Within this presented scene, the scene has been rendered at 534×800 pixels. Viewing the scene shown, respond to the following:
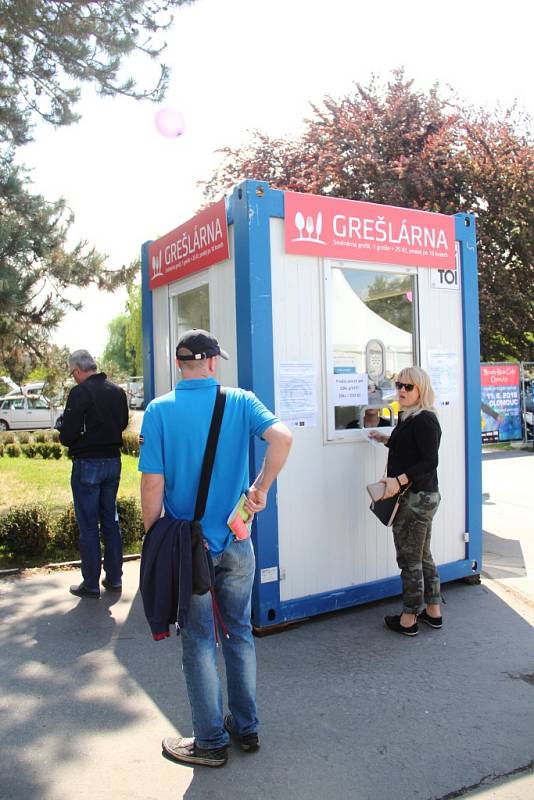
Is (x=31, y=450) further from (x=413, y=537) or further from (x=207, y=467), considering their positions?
(x=207, y=467)

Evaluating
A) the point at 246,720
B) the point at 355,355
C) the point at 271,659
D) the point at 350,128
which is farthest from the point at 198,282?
the point at 350,128

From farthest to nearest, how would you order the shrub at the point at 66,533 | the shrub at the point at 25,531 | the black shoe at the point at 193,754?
the shrub at the point at 66,533 → the shrub at the point at 25,531 → the black shoe at the point at 193,754

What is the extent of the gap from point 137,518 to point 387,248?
381cm

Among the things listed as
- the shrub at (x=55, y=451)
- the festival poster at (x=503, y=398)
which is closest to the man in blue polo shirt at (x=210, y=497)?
the festival poster at (x=503, y=398)

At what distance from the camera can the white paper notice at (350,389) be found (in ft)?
15.6

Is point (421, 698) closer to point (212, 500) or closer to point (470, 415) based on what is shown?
point (212, 500)

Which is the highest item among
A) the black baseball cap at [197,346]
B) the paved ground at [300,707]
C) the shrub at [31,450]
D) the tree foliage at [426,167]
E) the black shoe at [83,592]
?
the tree foliage at [426,167]

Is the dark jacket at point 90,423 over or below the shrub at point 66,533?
over

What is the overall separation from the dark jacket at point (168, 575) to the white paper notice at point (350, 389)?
2243 mm

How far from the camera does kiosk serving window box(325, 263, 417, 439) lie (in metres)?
4.77

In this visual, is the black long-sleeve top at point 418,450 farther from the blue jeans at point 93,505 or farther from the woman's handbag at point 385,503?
the blue jeans at point 93,505

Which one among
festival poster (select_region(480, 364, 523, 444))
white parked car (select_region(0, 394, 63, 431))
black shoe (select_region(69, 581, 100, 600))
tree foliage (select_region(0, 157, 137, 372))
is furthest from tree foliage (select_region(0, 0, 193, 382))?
white parked car (select_region(0, 394, 63, 431))

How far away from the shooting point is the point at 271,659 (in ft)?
13.1

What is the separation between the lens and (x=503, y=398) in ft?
41.0
